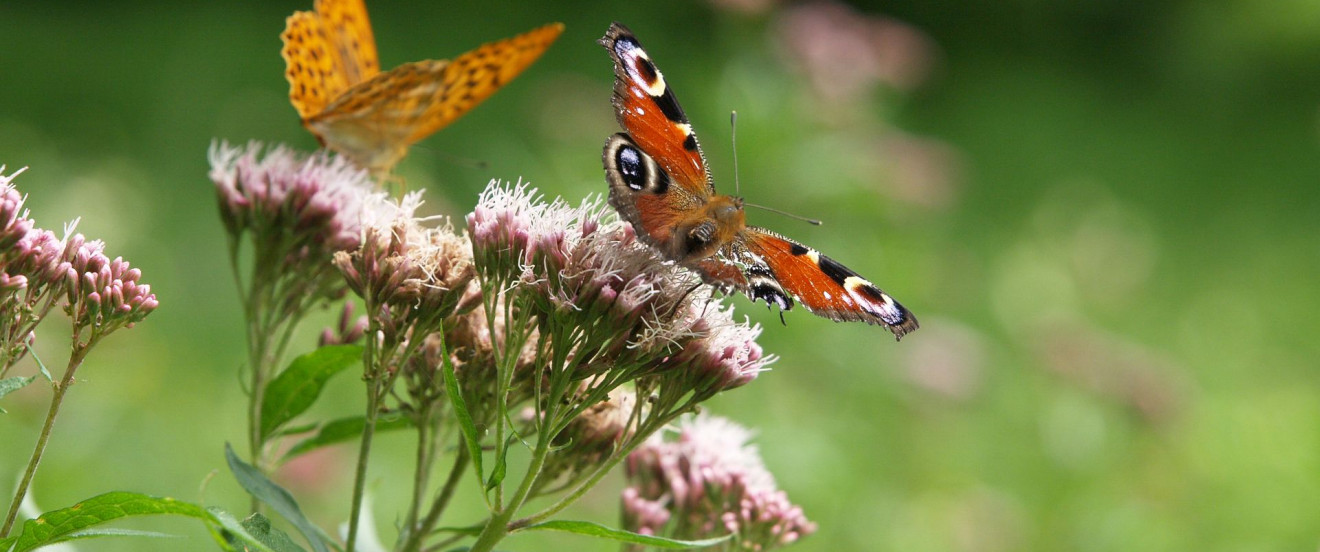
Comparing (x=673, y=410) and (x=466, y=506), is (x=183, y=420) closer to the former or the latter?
(x=466, y=506)

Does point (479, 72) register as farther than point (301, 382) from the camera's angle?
Yes

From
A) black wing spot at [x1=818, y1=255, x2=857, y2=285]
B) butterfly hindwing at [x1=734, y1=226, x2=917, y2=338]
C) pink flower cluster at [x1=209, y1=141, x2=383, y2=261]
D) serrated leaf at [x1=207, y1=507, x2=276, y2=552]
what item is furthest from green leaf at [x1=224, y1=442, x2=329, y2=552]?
black wing spot at [x1=818, y1=255, x2=857, y2=285]

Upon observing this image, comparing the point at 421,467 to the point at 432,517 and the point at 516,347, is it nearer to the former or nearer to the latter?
the point at 432,517

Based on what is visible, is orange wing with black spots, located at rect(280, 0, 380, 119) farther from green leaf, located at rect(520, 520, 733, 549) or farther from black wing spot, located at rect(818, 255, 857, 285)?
green leaf, located at rect(520, 520, 733, 549)

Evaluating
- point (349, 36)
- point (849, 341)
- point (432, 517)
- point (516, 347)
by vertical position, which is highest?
point (849, 341)

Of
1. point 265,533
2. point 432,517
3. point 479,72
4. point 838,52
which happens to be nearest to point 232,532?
point 265,533

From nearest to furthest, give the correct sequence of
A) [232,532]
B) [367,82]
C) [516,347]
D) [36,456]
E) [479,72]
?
1. [232,532]
2. [36,456]
3. [516,347]
4. [367,82]
5. [479,72]

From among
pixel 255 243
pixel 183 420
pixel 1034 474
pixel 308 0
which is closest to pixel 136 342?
pixel 183 420
